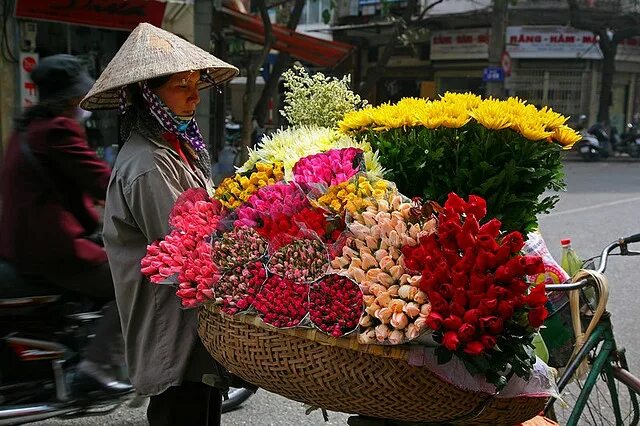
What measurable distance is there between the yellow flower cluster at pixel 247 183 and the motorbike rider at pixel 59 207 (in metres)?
1.35

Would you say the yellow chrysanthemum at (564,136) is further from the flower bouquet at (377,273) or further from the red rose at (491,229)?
the red rose at (491,229)

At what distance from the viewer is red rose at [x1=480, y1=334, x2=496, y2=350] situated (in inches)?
49.4

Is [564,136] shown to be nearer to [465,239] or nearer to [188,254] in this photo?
[465,239]

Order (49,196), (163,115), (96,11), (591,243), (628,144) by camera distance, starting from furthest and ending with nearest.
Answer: (628,144) < (96,11) < (591,243) < (49,196) < (163,115)

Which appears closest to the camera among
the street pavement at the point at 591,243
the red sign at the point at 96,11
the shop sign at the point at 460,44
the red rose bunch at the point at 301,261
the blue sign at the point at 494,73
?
the red rose bunch at the point at 301,261

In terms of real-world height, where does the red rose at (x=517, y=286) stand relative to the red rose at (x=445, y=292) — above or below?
above

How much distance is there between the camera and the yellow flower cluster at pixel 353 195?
147 centimetres

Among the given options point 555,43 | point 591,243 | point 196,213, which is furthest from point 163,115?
point 555,43

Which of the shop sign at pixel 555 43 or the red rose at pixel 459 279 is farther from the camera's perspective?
the shop sign at pixel 555 43

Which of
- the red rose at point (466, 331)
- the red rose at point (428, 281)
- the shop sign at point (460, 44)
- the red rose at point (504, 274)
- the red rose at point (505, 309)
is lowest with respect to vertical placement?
the red rose at point (466, 331)

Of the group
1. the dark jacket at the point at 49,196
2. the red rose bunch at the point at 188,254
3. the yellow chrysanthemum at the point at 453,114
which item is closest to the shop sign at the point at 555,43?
the dark jacket at the point at 49,196

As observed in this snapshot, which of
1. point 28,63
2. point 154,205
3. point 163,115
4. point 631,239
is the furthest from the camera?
→ point 28,63

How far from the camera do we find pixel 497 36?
605 inches

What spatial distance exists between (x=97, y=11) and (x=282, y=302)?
812 centimetres
